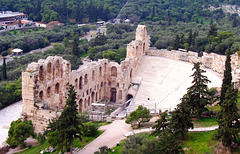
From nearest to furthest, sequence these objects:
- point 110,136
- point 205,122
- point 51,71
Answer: point 205,122
point 110,136
point 51,71

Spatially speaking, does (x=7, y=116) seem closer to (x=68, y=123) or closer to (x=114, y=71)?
(x=114, y=71)

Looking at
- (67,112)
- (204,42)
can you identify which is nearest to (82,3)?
(204,42)

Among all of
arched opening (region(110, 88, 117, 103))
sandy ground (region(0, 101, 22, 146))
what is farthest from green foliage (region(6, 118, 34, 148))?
arched opening (region(110, 88, 117, 103))

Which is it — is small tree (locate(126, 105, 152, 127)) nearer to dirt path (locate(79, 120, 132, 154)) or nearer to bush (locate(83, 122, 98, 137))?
dirt path (locate(79, 120, 132, 154))

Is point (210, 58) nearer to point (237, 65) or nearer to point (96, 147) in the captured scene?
point (237, 65)

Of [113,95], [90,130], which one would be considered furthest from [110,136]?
[113,95]
